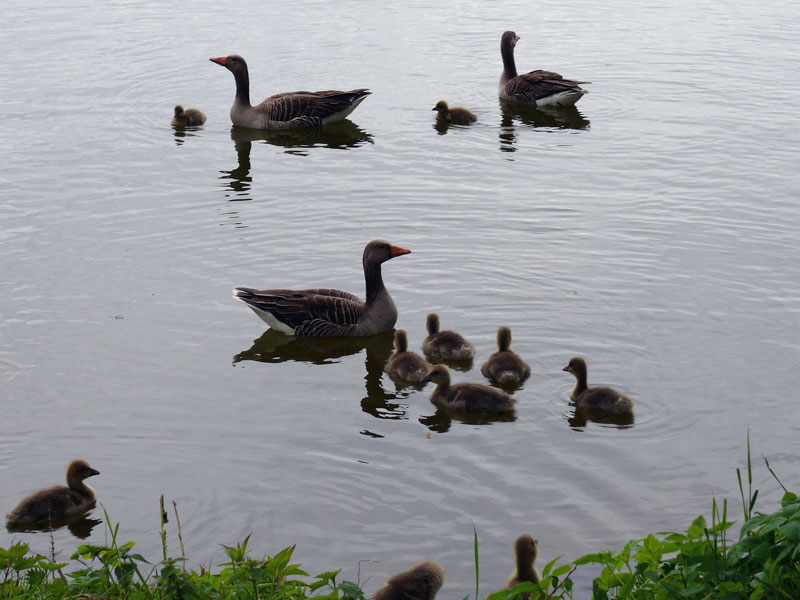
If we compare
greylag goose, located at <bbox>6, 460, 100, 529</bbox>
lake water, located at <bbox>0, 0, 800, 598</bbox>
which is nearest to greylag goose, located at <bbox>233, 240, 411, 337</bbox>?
lake water, located at <bbox>0, 0, 800, 598</bbox>

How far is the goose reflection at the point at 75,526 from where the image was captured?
814 cm

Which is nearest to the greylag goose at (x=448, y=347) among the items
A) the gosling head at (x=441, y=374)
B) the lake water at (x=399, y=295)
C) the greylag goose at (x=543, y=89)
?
the lake water at (x=399, y=295)

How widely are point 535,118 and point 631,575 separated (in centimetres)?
1642

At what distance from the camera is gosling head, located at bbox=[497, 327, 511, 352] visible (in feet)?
35.0

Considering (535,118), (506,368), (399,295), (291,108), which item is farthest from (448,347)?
(535,118)

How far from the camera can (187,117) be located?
20094mm

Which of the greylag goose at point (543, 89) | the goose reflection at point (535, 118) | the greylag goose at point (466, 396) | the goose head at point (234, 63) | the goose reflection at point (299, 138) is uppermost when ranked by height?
the goose head at point (234, 63)

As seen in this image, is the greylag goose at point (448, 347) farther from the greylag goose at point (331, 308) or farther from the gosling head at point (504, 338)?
the greylag goose at point (331, 308)

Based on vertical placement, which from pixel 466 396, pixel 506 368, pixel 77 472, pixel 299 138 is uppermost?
pixel 299 138

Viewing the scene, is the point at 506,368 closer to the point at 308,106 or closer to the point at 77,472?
the point at 77,472

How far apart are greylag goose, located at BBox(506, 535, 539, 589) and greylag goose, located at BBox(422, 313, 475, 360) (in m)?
4.11

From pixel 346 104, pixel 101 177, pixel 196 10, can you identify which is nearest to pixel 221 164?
pixel 101 177

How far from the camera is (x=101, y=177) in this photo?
17094 mm

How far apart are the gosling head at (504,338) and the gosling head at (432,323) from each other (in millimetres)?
855
